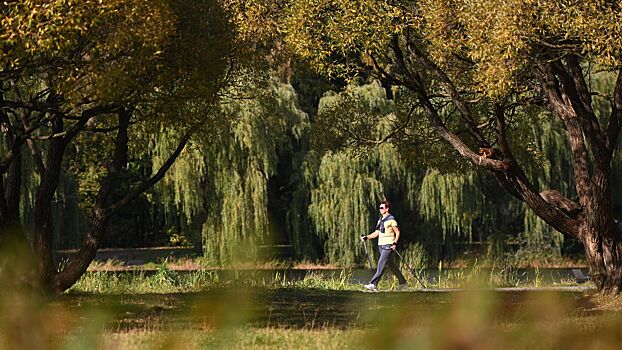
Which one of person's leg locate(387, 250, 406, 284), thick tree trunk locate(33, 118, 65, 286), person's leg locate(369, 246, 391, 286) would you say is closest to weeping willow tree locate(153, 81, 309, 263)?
person's leg locate(387, 250, 406, 284)

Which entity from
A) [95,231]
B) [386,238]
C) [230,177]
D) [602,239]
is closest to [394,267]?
[386,238]

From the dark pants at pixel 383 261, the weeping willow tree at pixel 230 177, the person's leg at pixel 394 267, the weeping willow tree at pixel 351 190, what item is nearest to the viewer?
the dark pants at pixel 383 261

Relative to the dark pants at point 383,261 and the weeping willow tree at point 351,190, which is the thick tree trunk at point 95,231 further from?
the weeping willow tree at point 351,190

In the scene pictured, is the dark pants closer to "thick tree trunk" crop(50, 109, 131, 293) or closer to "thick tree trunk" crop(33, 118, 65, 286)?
"thick tree trunk" crop(50, 109, 131, 293)

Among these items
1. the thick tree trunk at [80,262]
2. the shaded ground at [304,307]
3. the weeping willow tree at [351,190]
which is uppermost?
the weeping willow tree at [351,190]

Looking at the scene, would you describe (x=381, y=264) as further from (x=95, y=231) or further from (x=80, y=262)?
(x=80, y=262)

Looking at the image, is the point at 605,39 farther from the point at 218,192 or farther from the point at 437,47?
the point at 218,192

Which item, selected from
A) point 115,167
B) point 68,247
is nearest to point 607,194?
point 115,167

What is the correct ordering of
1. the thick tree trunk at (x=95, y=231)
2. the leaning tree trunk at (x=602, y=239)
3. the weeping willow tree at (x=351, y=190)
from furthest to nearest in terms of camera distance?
the weeping willow tree at (x=351, y=190) → the leaning tree trunk at (x=602, y=239) → the thick tree trunk at (x=95, y=231)

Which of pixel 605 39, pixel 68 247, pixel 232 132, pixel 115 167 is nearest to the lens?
pixel 605 39

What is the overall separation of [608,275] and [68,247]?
23.5m

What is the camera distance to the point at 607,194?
752 inches

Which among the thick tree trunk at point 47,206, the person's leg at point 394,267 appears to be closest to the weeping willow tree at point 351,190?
the person's leg at point 394,267

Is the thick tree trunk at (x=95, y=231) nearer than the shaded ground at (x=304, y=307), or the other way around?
the shaded ground at (x=304, y=307)
